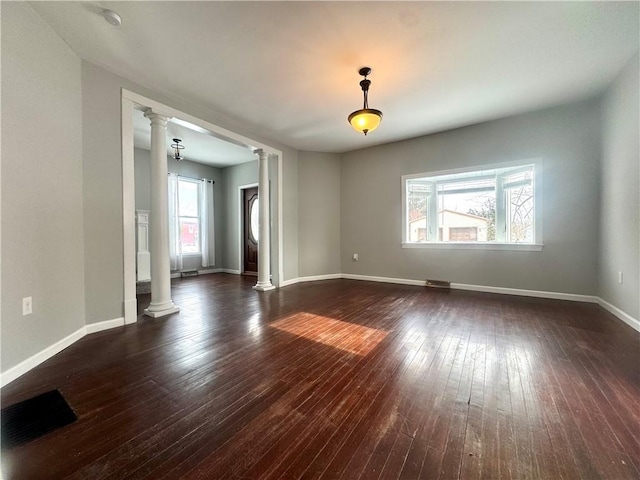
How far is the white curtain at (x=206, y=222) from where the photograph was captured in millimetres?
6852

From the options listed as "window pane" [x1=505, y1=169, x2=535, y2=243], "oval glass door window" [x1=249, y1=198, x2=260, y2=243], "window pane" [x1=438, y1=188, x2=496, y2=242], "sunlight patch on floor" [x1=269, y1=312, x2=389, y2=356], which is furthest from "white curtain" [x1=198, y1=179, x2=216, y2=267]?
"window pane" [x1=505, y1=169, x2=535, y2=243]

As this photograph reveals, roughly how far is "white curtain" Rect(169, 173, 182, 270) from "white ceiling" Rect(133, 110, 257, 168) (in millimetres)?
742

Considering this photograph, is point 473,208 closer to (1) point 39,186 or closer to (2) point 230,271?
(1) point 39,186

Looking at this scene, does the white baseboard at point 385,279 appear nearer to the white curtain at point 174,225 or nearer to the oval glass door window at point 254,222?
the oval glass door window at point 254,222

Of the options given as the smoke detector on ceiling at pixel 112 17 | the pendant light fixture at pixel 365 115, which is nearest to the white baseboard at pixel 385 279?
the pendant light fixture at pixel 365 115

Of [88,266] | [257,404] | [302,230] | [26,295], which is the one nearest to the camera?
[257,404]

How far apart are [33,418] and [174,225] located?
17.9 ft

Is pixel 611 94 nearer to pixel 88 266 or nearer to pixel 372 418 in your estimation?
pixel 372 418

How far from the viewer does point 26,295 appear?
6.33 feet

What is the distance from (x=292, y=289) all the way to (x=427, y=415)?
11.6 feet

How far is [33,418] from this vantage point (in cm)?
139

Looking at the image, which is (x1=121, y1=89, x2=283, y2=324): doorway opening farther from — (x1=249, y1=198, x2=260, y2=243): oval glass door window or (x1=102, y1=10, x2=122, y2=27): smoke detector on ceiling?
(x1=249, y1=198, x2=260, y2=243): oval glass door window

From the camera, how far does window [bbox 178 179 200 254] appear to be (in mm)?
6477

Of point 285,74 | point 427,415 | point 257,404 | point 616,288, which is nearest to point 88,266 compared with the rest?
point 257,404
